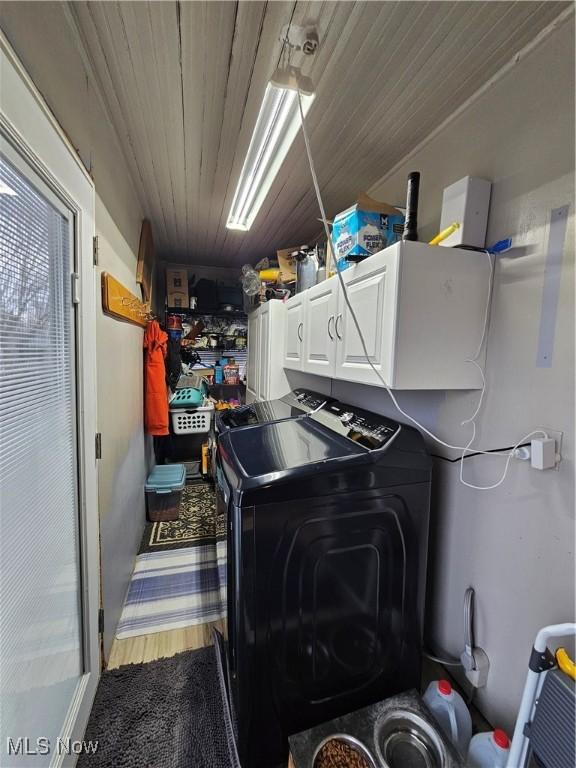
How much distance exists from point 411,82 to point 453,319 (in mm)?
945

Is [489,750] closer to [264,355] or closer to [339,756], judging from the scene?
[339,756]

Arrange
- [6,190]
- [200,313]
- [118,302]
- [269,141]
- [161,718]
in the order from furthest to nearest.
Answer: [200,313]
[118,302]
[269,141]
[161,718]
[6,190]

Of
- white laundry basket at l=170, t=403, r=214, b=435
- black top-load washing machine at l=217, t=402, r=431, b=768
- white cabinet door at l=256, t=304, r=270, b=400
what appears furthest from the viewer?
white laundry basket at l=170, t=403, r=214, b=435

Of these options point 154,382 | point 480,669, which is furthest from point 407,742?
point 154,382

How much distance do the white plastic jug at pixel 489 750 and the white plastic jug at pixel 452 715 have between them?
69mm

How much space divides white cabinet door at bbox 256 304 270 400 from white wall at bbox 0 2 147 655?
1.04 metres

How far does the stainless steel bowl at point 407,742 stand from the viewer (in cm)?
→ 99

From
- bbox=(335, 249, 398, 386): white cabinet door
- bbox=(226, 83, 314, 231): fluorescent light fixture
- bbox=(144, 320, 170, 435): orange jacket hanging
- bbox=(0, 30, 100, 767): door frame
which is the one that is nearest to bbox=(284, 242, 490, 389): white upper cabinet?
bbox=(335, 249, 398, 386): white cabinet door

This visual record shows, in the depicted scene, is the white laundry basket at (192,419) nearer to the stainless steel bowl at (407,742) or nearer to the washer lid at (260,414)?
the washer lid at (260,414)

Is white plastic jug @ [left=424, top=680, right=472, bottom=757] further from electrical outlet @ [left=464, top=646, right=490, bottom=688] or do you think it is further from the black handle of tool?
the black handle of tool

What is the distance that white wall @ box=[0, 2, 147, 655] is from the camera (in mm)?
921

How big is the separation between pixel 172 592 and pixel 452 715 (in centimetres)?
167

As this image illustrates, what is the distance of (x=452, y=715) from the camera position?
43.5 inches

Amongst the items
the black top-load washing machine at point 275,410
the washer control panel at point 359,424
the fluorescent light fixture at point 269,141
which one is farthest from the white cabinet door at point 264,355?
the washer control panel at point 359,424
